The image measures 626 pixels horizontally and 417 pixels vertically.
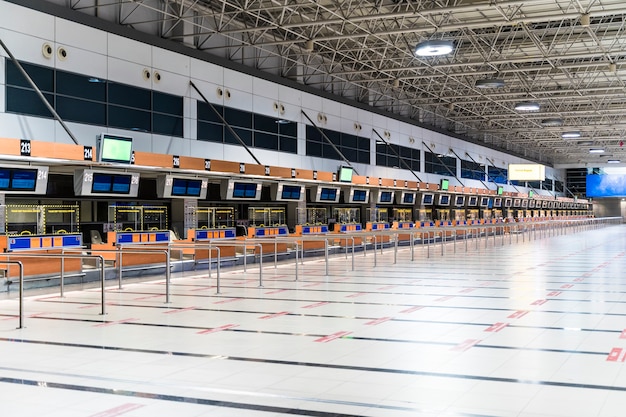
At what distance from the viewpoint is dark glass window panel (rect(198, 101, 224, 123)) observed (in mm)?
22766

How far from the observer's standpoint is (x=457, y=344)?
760cm

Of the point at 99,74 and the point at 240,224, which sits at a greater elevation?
the point at 99,74

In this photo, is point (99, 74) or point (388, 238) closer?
point (99, 74)

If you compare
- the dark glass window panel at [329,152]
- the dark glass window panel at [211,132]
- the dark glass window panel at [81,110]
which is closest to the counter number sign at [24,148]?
the dark glass window panel at [81,110]

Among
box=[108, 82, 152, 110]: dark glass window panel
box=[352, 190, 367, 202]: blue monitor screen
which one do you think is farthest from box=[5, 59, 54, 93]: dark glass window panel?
box=[352, 190, 367, 202]: blue monitor screen

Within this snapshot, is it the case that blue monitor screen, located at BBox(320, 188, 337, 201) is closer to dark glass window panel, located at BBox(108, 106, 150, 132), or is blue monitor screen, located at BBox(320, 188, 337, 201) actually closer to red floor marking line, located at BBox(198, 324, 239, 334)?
dark glass window panel, located at BBox(108, 106, 150, 132)

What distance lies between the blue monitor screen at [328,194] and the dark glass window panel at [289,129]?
8.42 ft

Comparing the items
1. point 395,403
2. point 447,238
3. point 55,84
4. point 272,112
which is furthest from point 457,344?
point 447,238

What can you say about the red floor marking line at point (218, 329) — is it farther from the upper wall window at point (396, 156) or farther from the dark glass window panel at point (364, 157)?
the upper wall window at point (396, 156)

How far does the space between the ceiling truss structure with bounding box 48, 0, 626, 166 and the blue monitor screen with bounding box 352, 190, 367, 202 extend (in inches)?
191

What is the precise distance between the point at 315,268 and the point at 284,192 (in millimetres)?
6010

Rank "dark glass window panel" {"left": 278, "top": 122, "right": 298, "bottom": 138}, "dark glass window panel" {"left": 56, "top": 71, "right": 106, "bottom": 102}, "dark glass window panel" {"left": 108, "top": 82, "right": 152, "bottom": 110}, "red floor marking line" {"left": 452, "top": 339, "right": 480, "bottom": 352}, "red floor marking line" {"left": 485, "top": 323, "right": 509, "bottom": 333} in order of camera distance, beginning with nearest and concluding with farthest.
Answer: "red floor marking line" {"left": 452, "top": 339, "right": 480, "bottom": 352}, "red floor marking line" {"left": 485, "top": 323, "right": 509, "bottom": 333}, "dark glass window panel" {"left": 56, "top": 71, "right": 106, "bottom": 102}, "dark glass window panel" {"left": 108, "top": 82, "right": 152, "bottom": 110}, "dark glass window panel" {"left": 278, "top": 122, "right": 298, "bottom": 138}

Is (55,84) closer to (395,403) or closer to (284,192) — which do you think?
(284,192)

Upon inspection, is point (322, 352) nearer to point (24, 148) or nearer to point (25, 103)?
point (24, 148)
